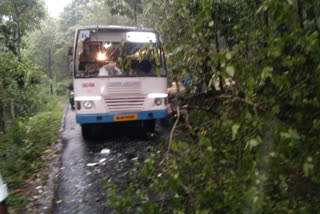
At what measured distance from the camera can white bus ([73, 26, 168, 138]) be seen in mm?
7207

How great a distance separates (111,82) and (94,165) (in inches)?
70.1

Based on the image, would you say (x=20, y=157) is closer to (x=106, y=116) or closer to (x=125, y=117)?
(x=106, y=116)

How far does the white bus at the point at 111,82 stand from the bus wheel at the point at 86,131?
74cm

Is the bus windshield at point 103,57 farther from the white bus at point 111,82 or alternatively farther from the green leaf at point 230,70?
the green leaf at point 230,70

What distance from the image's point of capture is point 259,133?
2.51 metres

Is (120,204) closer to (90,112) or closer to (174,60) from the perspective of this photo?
(174,60)

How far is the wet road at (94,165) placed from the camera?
184 inches

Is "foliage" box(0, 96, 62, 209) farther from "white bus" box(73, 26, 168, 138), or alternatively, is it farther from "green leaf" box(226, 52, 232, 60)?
"green leaf" box(226, 52, 232, 60)

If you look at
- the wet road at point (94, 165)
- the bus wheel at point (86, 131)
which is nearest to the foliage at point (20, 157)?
the wet road at point (94, 165)

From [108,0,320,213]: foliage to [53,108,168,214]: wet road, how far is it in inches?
57.2

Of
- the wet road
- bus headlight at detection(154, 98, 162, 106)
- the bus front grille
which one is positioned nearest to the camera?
the wet road

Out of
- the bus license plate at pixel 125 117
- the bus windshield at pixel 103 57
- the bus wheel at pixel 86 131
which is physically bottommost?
the bus wheel at pixel 86 131

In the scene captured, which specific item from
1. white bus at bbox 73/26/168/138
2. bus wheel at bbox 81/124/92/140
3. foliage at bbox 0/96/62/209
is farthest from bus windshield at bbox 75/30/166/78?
foliage at bbox 0/96/62/209

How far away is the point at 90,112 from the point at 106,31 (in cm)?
170
